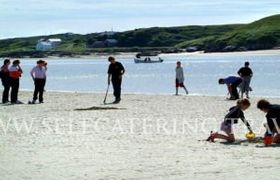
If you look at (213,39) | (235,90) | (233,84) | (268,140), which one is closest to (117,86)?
(233,84)

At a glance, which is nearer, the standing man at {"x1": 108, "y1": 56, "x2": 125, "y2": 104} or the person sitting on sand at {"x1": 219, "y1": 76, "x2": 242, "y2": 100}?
the standing man at {"x1": 108, "y1": 56, "x2": 125, "y2": 104}

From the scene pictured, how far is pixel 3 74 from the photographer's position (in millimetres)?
25938

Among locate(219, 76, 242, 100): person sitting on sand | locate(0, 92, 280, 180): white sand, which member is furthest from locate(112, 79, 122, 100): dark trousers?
locate(0, 92, 280, 180): white sand

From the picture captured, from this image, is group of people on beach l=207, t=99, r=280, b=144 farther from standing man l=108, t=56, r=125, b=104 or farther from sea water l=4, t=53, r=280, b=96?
sea water l=4, t=53, r=280, b=96

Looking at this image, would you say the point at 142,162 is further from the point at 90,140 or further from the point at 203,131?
the point at 203,131

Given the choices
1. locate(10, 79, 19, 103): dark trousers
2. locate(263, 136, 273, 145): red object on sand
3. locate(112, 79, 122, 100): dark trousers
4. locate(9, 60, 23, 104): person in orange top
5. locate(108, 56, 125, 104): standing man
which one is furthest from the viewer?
locate(10, 79, 19, 103): dark trousers

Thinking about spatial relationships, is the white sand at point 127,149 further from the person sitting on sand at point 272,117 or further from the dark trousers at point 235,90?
the dark trousers at point 235,90

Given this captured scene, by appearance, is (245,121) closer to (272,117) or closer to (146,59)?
(272,117)

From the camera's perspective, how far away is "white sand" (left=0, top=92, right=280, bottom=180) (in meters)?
9.87

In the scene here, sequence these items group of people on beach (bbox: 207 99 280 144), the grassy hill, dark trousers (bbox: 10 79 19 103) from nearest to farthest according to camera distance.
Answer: group of people on beach (bbox: 207 99 280 144)
dark trousers (bbox: 10 79 19 103)
the grassy hill

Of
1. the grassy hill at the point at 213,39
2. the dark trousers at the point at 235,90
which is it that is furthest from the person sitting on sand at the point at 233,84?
the grassy hill at the point at 213,39

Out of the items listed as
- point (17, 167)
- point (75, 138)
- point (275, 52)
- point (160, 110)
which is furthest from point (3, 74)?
point (275, 52)

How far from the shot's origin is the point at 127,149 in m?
12.2

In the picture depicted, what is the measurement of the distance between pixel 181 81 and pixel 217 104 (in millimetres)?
7020
